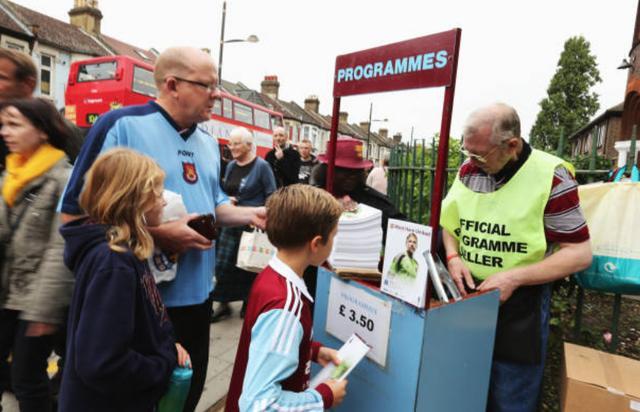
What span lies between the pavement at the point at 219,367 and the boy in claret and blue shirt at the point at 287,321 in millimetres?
1474

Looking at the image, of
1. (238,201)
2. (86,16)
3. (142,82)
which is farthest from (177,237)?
(86,16)

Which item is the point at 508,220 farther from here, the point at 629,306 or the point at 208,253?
the point at 629,306

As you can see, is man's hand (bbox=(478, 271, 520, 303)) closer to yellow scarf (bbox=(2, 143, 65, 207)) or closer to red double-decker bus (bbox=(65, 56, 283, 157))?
yellow scarf (bbox=(2, 143, 65, 207))

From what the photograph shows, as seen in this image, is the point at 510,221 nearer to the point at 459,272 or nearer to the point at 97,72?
the point at 459,272

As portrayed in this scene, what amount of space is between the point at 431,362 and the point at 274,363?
57cm

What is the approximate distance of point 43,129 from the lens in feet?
6.75

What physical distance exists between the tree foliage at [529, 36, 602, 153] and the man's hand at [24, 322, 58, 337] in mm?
33610

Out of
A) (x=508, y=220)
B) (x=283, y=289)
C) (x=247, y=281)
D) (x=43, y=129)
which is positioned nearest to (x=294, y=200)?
(x=283, y=289)

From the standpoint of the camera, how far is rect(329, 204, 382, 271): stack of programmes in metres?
1.74

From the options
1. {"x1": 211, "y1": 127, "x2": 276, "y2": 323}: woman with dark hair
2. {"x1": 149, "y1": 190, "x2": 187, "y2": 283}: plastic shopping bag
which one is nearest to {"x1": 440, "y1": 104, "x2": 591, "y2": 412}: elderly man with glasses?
{"x1": 149, "y1": 190, "x2": 187, "y2": 283}: plastic shopping bag

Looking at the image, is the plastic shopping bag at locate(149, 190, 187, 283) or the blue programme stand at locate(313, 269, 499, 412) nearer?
the blue programme stand at locate(313, 269, 499, 412)

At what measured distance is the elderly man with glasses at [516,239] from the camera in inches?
69.8

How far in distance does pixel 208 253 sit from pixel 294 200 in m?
0.75

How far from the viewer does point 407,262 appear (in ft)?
4.69
